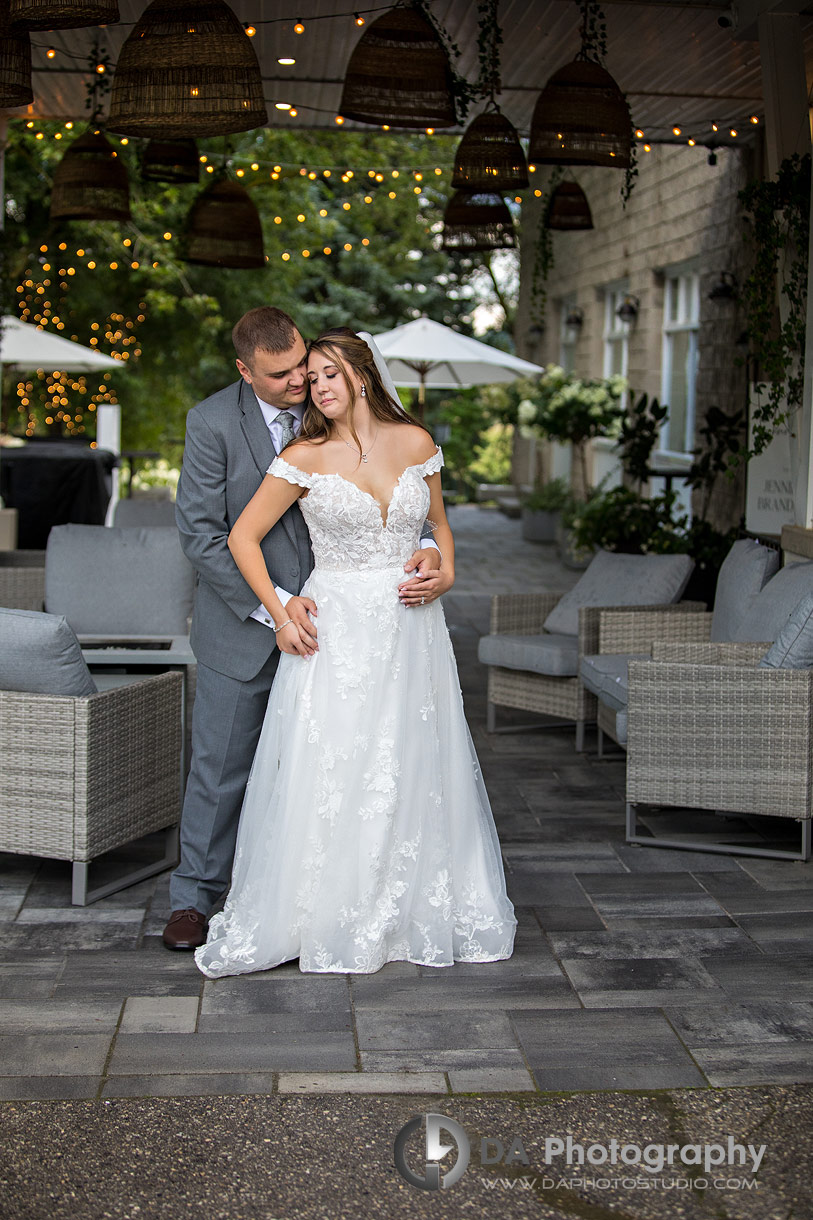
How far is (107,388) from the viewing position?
1697cm

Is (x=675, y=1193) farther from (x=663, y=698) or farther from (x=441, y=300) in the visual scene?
(x=441, y=300)

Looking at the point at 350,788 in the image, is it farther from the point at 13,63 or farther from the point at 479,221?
the point at 479,221

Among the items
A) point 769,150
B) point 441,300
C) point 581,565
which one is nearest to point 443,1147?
point 769,150

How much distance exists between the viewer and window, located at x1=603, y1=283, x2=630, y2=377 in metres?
13.9

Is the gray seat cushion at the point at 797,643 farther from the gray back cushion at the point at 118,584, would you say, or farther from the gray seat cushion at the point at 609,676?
the gray back cushion at the point at 118,584

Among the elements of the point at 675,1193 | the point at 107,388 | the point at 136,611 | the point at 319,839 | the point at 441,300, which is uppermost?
the point at 441,300

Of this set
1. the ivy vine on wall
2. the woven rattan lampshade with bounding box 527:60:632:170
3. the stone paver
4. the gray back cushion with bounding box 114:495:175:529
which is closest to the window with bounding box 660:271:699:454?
the ivy vine on wall

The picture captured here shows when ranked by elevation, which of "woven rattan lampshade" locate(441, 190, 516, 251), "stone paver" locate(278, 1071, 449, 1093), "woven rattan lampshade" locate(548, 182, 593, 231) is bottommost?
"stone paver" locate(278, 1071, 449, 1093)

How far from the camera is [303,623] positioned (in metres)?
3.52

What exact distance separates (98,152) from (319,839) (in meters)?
4.59

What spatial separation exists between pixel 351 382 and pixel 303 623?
65cm

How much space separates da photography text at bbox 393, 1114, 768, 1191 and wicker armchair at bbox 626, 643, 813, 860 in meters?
1.95

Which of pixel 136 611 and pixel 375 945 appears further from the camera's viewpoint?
pixel 136 611

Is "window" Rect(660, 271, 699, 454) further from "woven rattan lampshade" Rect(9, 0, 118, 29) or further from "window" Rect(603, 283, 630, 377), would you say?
"woven rattan lampshade" Rect(9, 0, 118, 29)
